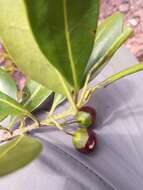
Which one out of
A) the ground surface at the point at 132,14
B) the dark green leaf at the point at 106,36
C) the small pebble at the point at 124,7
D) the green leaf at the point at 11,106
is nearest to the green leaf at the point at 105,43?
the dark green leaf at the point at 106,36

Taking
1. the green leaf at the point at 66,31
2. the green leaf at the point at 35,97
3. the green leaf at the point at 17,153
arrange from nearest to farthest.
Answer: the green leaf at the point at 66,31
the green leaf at the point at 17,153
the green leaf at the point at 35,97

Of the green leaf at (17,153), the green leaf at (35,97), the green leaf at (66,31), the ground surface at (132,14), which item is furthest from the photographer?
the ground surface at (132,14)

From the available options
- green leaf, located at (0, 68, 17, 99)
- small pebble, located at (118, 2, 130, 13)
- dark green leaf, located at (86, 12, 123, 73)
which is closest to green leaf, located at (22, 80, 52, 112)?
green leaf, located at (0, 68, 17, 99)

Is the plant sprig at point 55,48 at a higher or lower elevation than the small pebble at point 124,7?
Result: higher

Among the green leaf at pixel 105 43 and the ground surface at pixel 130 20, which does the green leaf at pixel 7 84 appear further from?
the ground surface at pixel 130 20

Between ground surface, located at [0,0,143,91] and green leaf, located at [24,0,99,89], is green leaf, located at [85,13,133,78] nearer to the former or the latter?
green leaf, located at [24,0,99,89]

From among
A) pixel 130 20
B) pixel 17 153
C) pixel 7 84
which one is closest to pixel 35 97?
pixel 7 84

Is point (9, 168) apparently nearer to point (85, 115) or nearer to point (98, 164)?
point (85, 115)
